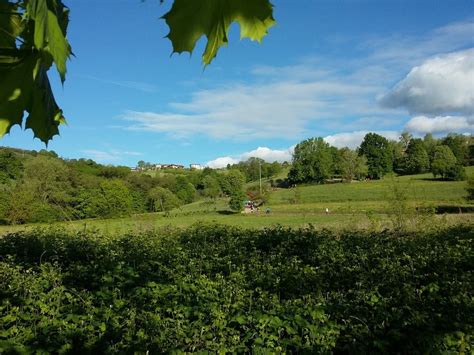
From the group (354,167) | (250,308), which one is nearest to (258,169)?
(354,167)

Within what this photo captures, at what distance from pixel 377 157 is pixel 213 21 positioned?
7869 cm

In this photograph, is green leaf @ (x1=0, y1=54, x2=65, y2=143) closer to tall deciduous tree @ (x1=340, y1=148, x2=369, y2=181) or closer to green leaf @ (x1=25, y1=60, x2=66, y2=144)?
green leaf @ (x1=25, y1=60, x2=66, y2=144)

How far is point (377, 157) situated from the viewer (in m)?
75.2

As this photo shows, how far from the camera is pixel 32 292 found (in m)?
5.41

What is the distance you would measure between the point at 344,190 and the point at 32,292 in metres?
→ 58.6

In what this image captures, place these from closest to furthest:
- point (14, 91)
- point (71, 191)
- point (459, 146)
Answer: point (14, 91) → point (71, 191) → point (459, 146)

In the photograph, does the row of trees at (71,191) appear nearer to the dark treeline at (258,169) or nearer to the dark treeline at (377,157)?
the dark treeline at (377,157)

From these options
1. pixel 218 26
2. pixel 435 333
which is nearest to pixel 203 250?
pixel 435 333

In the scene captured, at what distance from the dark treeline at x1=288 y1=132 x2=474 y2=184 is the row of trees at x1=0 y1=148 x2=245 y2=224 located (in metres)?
15.4

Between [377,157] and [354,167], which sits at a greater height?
[377,157]

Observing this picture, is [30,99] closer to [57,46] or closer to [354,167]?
[57,46]

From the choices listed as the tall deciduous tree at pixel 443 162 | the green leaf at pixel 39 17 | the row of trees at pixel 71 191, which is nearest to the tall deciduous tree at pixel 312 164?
the row of trees at pixel 71 191

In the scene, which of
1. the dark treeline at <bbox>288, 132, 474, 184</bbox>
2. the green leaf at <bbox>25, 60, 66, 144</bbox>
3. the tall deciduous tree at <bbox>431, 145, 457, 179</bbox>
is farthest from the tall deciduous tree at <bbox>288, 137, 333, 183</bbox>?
the green leaf at <bbox>25, 60, 66, 144</bbox>

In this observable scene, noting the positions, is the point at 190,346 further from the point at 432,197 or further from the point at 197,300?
the point at 432,197
